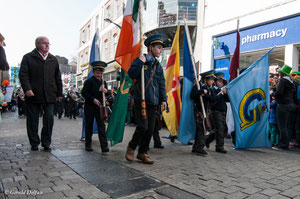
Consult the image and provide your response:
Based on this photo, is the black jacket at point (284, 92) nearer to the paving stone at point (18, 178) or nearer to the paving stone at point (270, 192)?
the paving stone at point (270, 192)

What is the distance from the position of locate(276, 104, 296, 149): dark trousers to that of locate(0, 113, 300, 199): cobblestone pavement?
1.23 metres

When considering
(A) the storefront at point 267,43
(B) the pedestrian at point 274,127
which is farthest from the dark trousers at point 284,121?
(A) the storefront at point 267,43

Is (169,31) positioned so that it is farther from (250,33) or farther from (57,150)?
(57,150)

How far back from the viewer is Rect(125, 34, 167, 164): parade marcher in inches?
158

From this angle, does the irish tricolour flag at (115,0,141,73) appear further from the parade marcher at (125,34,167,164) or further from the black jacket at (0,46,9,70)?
the black jacket at (0,46,9,70)

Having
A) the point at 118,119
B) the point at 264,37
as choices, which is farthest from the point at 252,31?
the point at 118,119

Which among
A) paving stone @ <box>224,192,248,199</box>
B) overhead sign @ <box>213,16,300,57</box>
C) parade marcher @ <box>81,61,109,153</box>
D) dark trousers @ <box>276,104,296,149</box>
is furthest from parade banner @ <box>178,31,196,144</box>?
overhead sign @ <box>213,16,300,57</box>

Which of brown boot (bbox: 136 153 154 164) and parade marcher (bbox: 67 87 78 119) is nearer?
brown boot (bbox: 136 153 154 164)

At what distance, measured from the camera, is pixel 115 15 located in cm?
2466

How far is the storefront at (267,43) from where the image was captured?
379 inches

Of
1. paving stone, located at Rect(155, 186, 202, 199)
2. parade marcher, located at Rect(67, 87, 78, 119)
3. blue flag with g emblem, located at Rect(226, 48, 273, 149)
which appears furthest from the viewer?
parade marcher, located at Rect(67, 87, 78, 119)

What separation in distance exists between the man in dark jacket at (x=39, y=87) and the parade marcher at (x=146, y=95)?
1.84 metres

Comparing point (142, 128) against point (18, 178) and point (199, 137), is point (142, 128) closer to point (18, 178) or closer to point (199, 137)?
point (199, 137)

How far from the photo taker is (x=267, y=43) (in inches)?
412
